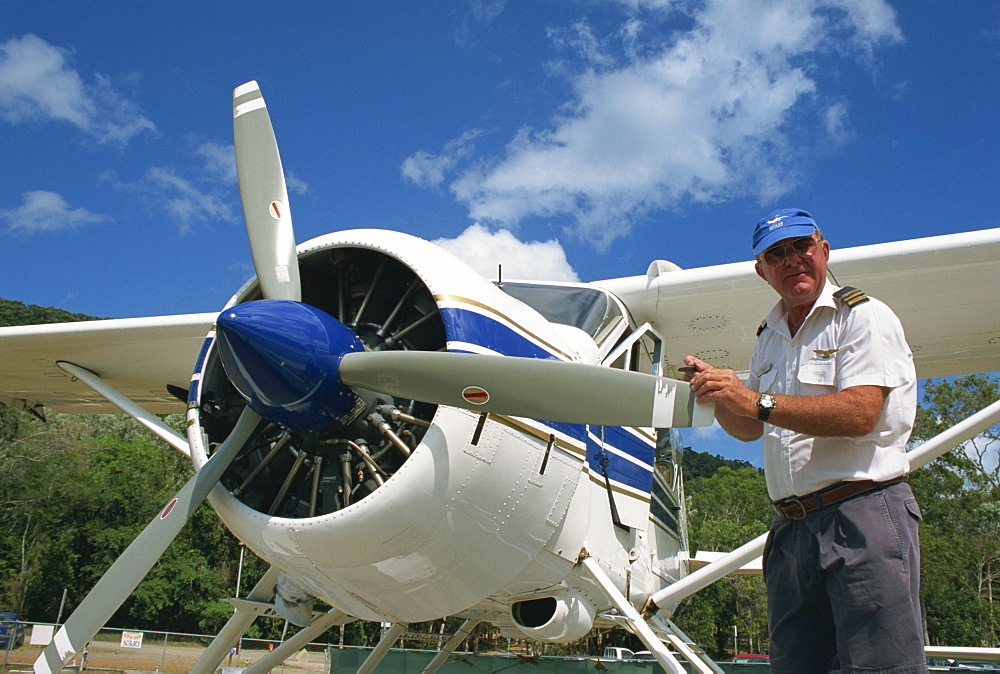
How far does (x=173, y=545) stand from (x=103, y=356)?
3011 centimetres

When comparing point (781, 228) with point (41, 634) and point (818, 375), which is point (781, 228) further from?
point (41, 634)

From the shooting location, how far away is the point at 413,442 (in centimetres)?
368

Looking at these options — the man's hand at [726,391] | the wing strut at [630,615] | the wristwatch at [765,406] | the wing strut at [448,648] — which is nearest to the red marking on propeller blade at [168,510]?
the wing strut at [630,615]

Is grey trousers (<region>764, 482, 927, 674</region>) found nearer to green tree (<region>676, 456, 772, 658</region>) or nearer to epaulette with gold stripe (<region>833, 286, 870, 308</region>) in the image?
epaulette with gold stripe (<region>833, 286, 870, 308</region>)

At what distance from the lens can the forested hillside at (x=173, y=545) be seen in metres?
32.6

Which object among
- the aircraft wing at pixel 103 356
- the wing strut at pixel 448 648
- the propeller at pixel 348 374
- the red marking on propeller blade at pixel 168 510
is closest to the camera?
the propeller at pixel 348 374

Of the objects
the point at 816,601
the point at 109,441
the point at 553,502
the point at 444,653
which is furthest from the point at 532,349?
the point at 109,441

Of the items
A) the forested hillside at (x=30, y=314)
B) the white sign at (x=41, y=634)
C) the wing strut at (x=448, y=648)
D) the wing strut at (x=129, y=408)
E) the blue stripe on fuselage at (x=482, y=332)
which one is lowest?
the white sign at (x=41, y=634)

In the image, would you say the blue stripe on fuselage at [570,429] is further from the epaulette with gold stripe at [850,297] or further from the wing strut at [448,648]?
the wing strut at [448,648]

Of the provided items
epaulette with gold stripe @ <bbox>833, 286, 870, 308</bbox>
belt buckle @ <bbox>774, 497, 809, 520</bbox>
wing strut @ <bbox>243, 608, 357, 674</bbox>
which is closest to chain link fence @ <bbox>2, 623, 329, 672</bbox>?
wing strut @ <bbox>243, 608, 357, 674</bbox>

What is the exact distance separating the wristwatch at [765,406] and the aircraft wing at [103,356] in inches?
232

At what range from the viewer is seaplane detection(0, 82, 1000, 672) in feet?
10.7

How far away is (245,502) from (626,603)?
2.36m

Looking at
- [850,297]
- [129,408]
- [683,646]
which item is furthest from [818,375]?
[129,408]
